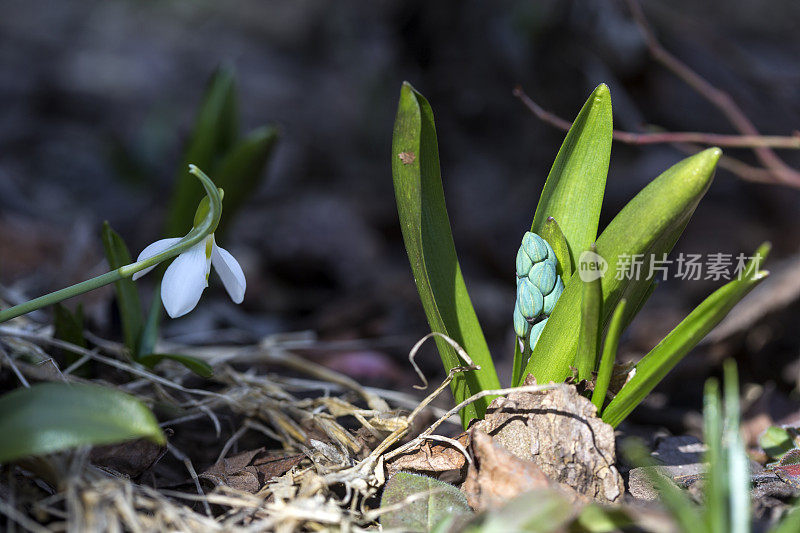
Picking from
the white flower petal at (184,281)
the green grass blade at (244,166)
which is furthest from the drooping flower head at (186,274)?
the green grass blade at (244,166)

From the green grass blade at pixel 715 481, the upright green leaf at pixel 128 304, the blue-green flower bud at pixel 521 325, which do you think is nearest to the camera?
the green grass blade at pixel 715 481

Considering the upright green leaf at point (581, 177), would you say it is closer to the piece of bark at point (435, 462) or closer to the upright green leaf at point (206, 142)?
the piece of bark at point (435, 462)

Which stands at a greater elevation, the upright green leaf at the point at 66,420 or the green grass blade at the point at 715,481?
the green grass blade at the point at 715,481

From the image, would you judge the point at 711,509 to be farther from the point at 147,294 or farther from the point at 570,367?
the point at 147,294

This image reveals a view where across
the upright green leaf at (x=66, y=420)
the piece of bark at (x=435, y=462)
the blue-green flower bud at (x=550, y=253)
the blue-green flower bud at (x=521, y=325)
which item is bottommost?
the upright green leaf at (x=66, y=420)

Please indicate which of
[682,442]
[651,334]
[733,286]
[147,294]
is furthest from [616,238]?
[147,294]

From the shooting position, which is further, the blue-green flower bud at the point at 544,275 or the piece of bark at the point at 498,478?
the blue-green flower bud at the point at 544,275
